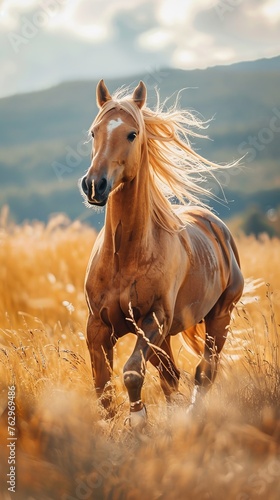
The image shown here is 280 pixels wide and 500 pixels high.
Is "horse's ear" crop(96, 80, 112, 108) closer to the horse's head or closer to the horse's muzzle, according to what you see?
the horse's head

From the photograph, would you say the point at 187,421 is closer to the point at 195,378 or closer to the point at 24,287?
the point at 195,378

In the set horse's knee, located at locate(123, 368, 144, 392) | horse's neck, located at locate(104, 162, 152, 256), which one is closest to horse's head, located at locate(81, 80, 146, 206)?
horse's neck, located at locate(104, 162, 152, 256)

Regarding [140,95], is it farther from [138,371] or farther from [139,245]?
[138,371]

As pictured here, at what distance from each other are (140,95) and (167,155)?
527 millimetres

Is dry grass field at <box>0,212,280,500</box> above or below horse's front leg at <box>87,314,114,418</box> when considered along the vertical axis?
below

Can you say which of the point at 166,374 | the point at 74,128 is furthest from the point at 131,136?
the point at 74,128

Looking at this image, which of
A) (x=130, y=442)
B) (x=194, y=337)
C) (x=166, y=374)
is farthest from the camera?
(x=194, y=337)

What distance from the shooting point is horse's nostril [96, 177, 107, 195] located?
4.26 metres

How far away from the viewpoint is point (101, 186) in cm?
429

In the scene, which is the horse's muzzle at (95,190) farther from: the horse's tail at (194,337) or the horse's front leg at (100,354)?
the horse's tail at (194,337)

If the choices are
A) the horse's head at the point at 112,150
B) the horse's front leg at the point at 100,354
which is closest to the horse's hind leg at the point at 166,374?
the horse's front leg at the point at 100,354

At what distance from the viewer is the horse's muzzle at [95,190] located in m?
4.25

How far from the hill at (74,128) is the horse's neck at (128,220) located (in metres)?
52.8

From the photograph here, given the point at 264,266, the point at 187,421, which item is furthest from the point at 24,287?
the point at 187,421
